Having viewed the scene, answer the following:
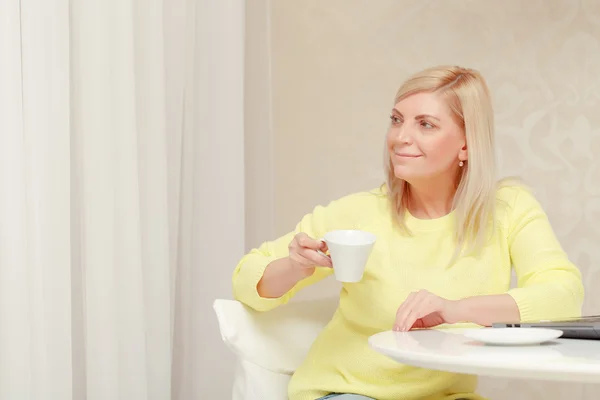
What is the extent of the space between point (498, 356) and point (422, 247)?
706mm

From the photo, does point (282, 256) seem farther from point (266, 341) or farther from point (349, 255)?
point (349, 255)

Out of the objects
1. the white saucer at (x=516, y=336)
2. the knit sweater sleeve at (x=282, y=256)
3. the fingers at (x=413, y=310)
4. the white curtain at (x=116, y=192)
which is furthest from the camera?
the knit sweater sleeve at (x=282, y=256)

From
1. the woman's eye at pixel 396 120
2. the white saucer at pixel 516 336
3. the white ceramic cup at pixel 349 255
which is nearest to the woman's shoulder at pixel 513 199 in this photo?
the woman's eye at pixel 396 120

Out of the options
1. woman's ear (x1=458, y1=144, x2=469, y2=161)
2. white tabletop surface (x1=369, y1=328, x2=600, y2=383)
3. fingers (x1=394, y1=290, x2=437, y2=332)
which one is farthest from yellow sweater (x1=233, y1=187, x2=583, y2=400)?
white tabletop surface (x1=369, y1=328, x2=600, y2=383)

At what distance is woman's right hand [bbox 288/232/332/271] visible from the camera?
4.92ft

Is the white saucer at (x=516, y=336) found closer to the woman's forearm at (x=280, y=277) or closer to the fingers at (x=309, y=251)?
the fingers at (x=309, y=251)

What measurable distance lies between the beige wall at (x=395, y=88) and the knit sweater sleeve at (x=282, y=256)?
1008 mm

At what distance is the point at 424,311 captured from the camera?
1369mm

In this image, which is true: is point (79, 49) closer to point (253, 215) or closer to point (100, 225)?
point (100, 225)

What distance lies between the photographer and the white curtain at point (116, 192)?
1.59 meters

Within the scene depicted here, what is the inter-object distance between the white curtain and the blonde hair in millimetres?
642

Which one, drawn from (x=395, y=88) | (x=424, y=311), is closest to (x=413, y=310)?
(x=424, y=311)

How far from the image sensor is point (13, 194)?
5.17ft

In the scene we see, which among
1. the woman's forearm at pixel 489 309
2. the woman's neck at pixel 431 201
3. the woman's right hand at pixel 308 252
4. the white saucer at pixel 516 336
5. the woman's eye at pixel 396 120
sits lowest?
Answer: the woman's forearm at pixel 489 309
